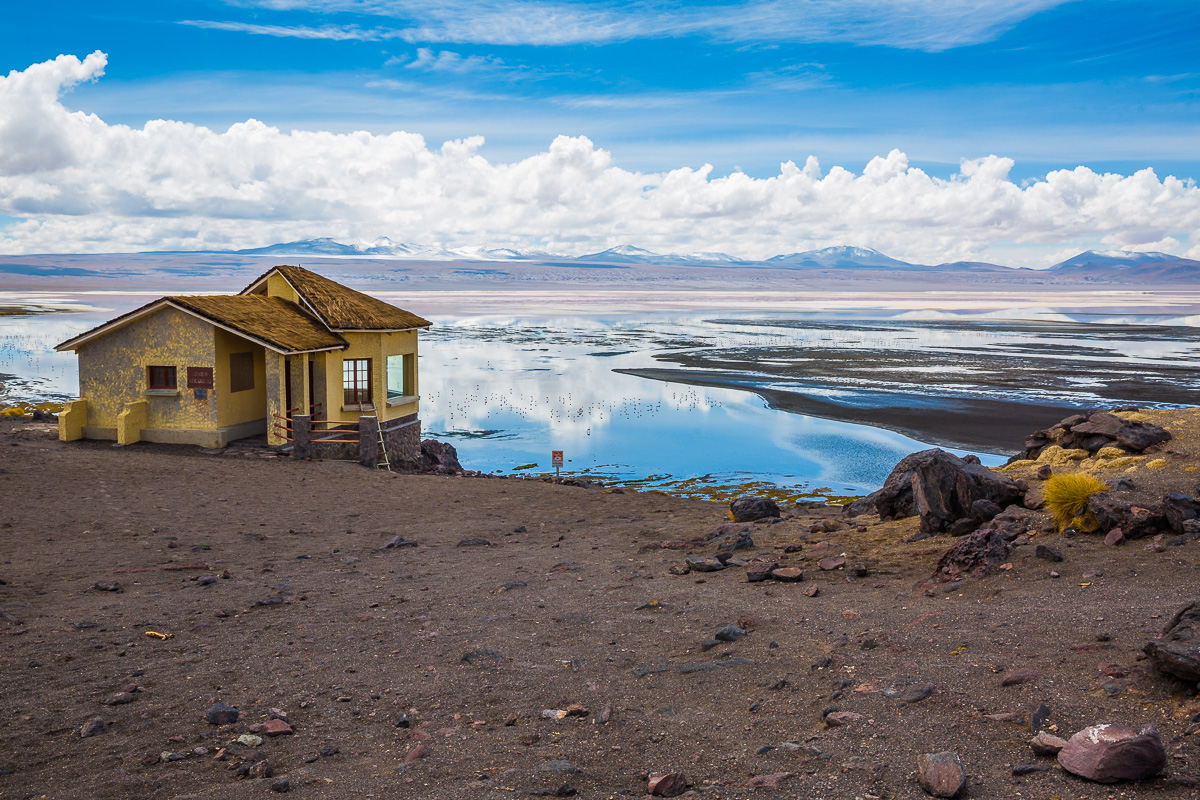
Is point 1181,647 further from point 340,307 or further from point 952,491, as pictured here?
point 340,307

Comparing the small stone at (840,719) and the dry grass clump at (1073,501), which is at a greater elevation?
the dry grass clump at (1073,501)

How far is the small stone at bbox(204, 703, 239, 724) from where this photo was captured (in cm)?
725

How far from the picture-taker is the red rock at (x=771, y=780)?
571cm

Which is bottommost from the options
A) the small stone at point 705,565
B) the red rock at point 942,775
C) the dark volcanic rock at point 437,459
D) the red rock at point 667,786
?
the dark volcanic rock at point 437,459

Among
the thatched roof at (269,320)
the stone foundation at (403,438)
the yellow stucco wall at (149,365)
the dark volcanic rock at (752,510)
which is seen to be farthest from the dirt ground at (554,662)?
the stone foundation at (403,438)

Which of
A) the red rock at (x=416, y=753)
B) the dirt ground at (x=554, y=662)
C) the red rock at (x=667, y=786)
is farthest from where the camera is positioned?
the red rock at (x=416, y=753)

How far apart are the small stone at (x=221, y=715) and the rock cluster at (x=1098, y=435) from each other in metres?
15.8

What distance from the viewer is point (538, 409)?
1561 inches

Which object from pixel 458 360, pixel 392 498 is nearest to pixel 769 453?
pixel 392 498

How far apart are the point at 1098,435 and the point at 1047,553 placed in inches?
330

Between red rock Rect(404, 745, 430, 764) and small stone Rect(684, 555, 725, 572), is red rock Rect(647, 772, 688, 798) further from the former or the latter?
small stone Rect(684, 555, 725, 572)

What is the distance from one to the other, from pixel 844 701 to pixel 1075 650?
2109 millimetres

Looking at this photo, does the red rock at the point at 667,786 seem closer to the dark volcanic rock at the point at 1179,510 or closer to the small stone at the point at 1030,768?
the small stone at the point at 1030,768

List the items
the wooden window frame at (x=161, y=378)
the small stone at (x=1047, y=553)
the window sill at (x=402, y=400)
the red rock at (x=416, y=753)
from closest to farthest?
the red rock at (x=416, y=753), the small stone at (x=1047, y=553), the wooden window frame at (x=161, y=378), the window sill at (x=402, y=400)
